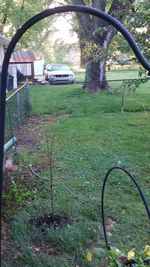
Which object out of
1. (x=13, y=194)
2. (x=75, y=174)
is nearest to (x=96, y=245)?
(x=13, y=194)

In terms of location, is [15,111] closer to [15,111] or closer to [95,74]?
[15,111]

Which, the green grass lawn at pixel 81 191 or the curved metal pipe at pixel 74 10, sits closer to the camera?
the curved metal pipe at pixel 74 10

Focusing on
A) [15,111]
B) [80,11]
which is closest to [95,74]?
[15,111]

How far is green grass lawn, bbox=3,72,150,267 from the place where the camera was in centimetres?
360

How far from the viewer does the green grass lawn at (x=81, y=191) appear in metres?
3.60

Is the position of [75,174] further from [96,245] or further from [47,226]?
[96,245]

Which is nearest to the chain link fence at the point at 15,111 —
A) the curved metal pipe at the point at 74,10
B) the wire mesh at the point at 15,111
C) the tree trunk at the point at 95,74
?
the wire mesh at the point at 15,111

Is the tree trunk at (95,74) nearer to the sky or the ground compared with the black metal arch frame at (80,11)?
nearer to the ground

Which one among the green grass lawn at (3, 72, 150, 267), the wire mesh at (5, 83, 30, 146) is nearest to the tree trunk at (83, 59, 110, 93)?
the wire mesh at (5, 83, 30, 146)

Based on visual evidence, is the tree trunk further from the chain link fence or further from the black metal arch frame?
the black metal arch frame

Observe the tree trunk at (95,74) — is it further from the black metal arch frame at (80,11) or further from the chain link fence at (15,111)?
the black metal arch frame at (80,11)

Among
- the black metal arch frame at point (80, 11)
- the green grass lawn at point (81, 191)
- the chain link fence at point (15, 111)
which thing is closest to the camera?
the black metal arch frame at point (80, 11)

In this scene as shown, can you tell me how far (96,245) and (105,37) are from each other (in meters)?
13.8

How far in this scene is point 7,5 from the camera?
22438 mm
